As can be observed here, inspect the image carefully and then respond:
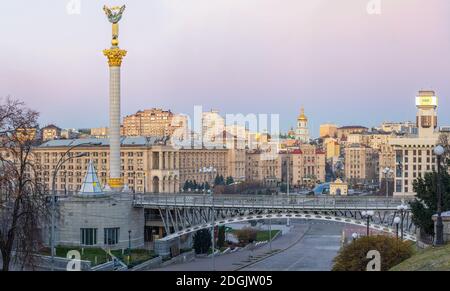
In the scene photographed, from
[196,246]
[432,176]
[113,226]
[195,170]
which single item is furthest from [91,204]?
[195,170]

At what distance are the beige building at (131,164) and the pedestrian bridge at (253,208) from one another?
22.3 m

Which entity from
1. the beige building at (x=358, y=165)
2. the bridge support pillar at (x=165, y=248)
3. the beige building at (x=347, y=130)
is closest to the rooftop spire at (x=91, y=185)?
the bridge support pillar at (x=165, y=248)

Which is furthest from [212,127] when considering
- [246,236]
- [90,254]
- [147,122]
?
[90,254]

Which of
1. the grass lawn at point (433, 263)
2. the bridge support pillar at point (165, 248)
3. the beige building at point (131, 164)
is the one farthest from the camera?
the beige building at point (131, 164)

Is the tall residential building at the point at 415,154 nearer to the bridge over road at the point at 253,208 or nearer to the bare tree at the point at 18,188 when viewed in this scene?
the bridge over road at the point at 253,208

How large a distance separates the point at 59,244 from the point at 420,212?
13.1 m

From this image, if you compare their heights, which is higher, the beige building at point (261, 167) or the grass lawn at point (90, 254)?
the beige building at point (261, 167)

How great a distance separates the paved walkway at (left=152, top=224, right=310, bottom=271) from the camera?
2255cm

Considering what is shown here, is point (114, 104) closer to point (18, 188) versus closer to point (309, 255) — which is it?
point (309, 255)

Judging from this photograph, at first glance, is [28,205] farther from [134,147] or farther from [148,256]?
[134,147]

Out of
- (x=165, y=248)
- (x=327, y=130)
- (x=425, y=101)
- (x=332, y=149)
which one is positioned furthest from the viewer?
(x=327, y=130)

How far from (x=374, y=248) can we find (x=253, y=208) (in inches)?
503

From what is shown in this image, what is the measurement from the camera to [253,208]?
2358 centimetres

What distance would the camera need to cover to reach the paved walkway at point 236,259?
74.0 ft
